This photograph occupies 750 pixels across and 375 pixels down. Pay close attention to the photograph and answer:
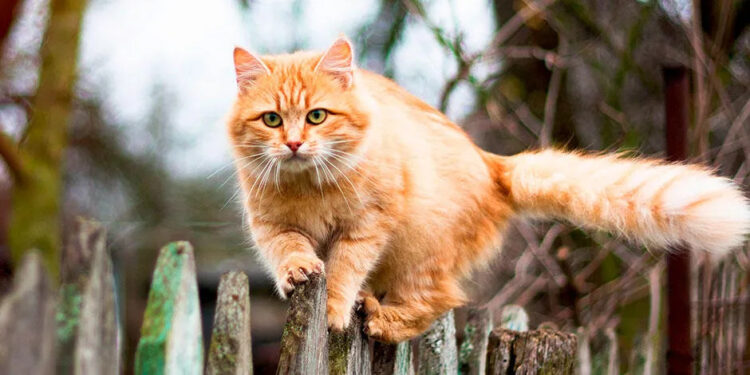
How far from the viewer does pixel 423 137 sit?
2662 millimetres

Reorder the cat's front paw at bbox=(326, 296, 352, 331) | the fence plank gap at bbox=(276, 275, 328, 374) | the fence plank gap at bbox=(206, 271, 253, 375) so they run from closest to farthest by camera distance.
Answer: the fence plank gap at bbox=(206, 271, 253, 375) → the fence plank gap at bbox=(276, 275, 328, 374) → the cat's front paw at bbox=(326, 296, 352, 331)

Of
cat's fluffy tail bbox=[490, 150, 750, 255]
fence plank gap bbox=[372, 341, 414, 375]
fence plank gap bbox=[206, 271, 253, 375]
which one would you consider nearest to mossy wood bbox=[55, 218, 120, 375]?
fence plank gap bbox=[206, 271, 253, 375]

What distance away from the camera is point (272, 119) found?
233 centimetres

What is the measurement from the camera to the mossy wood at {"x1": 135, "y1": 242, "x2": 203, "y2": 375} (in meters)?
1.29

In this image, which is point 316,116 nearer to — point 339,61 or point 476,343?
point 339,61

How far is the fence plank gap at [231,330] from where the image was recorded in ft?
4.66

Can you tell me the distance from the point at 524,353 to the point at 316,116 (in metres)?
0.98

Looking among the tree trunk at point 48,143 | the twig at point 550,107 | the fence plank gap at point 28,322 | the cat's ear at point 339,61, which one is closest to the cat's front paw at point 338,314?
the cat's ear at point 339,61

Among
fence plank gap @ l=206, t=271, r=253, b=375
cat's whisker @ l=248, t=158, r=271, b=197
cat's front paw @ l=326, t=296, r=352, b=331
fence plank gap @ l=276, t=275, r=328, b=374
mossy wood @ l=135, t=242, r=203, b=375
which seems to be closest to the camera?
mossy wood @ l=135, t=242, r=203, b=375

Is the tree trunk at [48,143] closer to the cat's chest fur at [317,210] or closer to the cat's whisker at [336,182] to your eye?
the cat's chest fur at [317,210]

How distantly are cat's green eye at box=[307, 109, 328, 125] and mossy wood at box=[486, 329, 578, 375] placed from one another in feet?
2.82

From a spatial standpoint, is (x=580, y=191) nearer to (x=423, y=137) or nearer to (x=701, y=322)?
(x=423, y=137)

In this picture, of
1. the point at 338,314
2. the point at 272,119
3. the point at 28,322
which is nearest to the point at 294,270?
the point at 338,314

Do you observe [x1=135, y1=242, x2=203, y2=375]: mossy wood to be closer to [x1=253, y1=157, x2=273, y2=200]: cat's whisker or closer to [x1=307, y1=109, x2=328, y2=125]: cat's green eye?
[x1=253, y1=157, x2=273, y2=200]: cat's whisker
